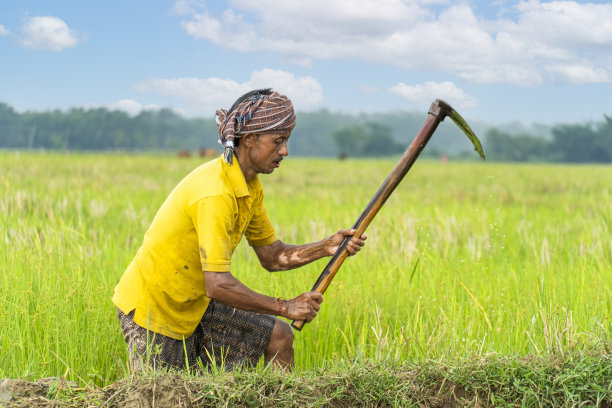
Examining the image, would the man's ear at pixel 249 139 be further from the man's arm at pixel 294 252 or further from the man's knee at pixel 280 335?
the man's knee at pixel 280 335

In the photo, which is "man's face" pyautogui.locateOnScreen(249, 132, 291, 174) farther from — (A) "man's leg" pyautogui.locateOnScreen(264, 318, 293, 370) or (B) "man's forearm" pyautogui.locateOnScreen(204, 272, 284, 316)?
(A) "man's leg" pyautogui.locateOnScreen(264, 318, 293, 370)

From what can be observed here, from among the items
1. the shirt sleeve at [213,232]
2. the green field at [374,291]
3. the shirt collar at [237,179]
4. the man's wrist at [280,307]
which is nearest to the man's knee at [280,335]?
the green field at [374,291]

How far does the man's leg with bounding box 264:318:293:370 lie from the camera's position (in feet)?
9.87

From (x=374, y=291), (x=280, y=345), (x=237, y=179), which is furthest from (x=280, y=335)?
(x=374, y=291)

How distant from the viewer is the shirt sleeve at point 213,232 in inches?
99.8

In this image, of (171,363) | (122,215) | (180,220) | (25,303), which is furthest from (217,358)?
(122,215)

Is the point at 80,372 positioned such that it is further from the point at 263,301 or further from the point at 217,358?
the point at 263,301

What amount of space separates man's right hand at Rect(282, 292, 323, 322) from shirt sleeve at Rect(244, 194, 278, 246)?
535 mm

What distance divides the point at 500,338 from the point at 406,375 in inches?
40.6

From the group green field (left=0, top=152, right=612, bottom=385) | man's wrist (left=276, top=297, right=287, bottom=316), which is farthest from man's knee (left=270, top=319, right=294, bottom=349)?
man's wrist (left=276, top=297, right=287, bottom=316)

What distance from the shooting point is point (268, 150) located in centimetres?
273

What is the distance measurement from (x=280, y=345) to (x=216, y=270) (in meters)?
0.69

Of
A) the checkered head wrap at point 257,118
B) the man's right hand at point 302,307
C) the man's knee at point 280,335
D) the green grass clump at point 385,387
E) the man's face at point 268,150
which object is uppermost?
the checkered head wrap at point 257,118

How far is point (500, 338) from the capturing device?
11.5 feet
